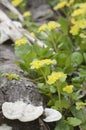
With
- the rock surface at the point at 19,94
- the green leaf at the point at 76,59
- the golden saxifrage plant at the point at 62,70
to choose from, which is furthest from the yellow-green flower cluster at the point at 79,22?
the rock surface at the point at 19,94

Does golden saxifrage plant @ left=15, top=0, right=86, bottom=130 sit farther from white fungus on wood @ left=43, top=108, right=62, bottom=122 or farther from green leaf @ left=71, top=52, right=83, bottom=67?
white fungus on wood @ left=43, top=108, right=62, bottom=122

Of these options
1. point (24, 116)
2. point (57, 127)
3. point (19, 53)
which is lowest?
point (57, 127)

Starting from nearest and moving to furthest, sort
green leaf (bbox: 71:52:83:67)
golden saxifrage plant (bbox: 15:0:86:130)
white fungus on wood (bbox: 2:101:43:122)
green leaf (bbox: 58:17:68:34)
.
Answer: white fungus on wood (bbox: 2:101:43:122) → golden saxifrage plant (bbox: 15:0:86:130) → green leaf (bbox: 71:52:83:67) → green leaf (bbox: 58:17:68:34)

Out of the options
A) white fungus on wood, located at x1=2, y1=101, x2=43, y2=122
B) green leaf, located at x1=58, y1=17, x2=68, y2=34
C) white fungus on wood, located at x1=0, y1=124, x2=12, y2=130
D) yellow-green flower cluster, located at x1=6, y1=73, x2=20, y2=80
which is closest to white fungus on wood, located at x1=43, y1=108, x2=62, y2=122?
white fungus on wood, located at x1=2, y1=101, x2=43, y2=122

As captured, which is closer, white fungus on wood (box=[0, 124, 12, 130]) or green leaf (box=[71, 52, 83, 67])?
white fungus on wood (box=[0, 124, 12, 130])

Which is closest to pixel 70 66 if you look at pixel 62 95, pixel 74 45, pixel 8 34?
pixel 62 95

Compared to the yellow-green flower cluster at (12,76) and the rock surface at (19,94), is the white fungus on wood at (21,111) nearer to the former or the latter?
the rock surface at (19,94)

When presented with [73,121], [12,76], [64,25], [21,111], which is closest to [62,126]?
[73,121]

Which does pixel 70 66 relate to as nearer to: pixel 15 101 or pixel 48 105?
pixel 48 105
